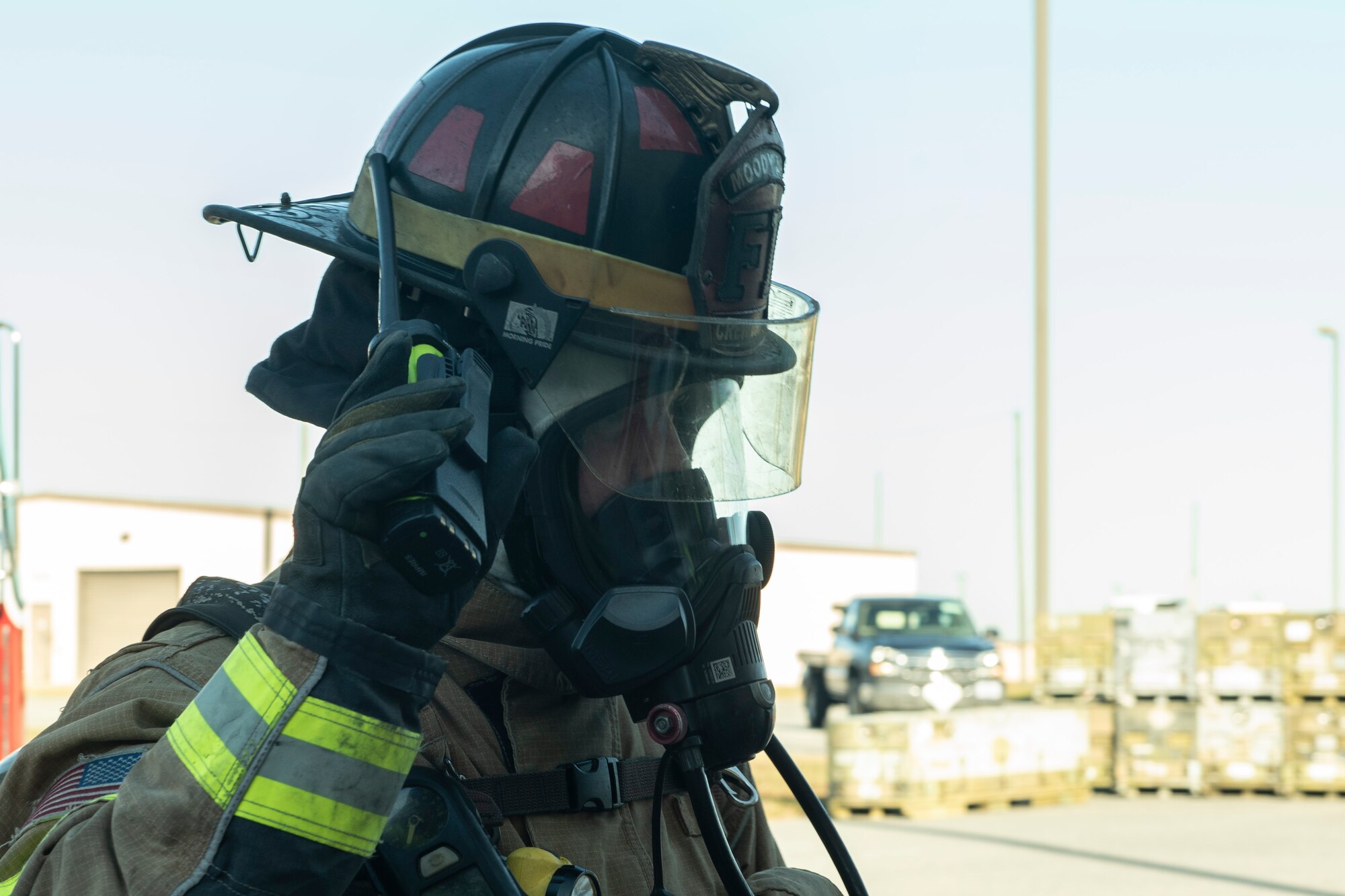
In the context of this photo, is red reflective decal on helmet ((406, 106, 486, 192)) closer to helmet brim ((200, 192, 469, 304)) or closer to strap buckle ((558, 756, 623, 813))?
helmet brim ((200, 192, 469, 304))

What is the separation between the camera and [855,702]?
16.1 m

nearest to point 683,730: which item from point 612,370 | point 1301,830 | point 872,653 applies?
point 612,370

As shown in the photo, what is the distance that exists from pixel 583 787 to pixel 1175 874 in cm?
715

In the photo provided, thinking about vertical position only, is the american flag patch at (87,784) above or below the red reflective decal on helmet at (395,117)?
below

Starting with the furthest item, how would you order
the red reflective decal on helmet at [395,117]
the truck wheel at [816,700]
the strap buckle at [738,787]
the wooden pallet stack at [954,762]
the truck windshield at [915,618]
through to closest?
the truck wheel at [816,700]
the truck windshield at [915,618]
the wooden pallet stack at [954,762]
the strap buckle at [738,787]
the red reflective decal on helmet at [395,117]

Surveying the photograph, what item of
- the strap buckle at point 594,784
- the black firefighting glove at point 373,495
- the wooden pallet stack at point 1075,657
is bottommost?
the wooden pallet stack at point 1075,657

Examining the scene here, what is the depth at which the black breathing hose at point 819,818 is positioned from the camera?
2191 millimetres

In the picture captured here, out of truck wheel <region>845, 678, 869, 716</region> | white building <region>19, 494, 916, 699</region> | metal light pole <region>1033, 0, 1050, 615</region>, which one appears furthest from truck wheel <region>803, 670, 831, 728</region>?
white building <region>19, 494, 916, 699</region>

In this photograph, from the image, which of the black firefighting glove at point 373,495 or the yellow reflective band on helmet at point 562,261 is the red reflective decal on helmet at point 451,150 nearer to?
the yellow reflective band on helmet at point 562,261

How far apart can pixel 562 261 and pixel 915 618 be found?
15518mm

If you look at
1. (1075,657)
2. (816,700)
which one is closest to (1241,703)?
(1075,657)

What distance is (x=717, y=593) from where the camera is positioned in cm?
186

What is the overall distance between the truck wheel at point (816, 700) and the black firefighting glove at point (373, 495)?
57.0ft

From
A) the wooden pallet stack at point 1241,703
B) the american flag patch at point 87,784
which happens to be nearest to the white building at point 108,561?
the wooden pallet stack at point 1241,703
